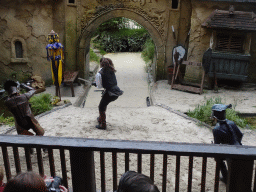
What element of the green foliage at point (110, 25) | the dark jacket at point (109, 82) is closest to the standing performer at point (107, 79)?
the dark jacket at point (109, 82)

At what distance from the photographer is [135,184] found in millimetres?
1613

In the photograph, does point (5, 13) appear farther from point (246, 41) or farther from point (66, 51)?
point (246, 41)

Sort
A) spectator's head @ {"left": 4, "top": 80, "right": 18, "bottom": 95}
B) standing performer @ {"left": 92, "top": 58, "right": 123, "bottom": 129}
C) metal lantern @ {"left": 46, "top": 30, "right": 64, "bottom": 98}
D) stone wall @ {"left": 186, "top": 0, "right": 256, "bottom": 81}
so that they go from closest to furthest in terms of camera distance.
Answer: spectator's head @ {"left": 4, "top": 80, "right": 18, "bottom": 95}, standing performer @ {"left": 92, "top": 58, "right": 123, "bottom": 129}, metal lantern @ {"left": 46, "top": 30, "right": 64, "bottom": 98}, stone wall @ {"left": 186, "top": 0, "right": 256, "bottom": 81}

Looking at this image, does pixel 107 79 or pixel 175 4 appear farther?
pixel 175 4

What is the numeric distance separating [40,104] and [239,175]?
6089 millimetres

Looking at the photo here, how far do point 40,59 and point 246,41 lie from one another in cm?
721

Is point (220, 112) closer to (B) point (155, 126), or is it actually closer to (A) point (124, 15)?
(B) point (155, 126)

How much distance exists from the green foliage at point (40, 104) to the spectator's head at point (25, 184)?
5.73 m

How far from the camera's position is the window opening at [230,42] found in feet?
29.7

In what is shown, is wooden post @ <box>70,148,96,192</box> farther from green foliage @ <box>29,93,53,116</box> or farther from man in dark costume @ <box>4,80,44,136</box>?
green foliage @ <box>29,93,53,116</box>

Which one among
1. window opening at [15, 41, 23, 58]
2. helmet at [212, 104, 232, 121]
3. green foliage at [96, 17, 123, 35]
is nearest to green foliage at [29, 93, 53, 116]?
window opening at [15, 41, 23, 58]

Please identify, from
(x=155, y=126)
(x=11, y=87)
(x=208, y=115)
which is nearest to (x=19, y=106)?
(x=11, y=87)

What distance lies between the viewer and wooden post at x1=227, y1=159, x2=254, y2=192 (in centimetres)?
195

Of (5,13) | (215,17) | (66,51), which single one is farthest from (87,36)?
(215,17)
